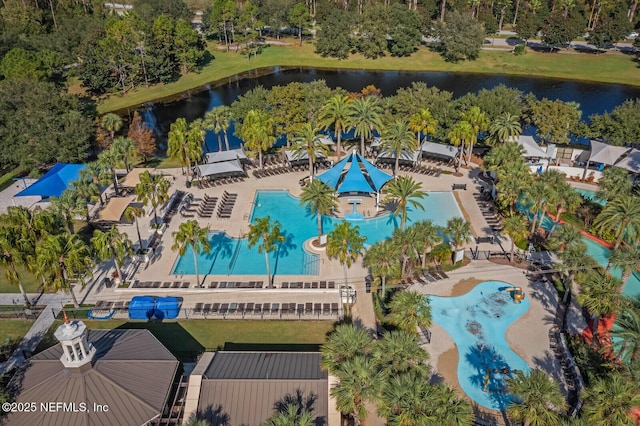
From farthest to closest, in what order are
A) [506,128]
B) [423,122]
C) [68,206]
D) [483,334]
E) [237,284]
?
[423,122] < [506,128] < [68,206] < [237,284] < [483,334]

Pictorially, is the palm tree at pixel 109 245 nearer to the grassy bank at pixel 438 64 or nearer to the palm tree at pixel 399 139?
the palm tree at pixel 399 139

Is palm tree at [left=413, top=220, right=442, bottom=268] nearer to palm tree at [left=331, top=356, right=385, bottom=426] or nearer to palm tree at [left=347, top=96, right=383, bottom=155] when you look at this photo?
palm tree at [left=331, top=356, right=385, bottom=426]

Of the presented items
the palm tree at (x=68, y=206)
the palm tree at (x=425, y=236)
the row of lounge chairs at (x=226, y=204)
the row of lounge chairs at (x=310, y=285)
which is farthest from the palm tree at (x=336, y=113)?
the palm tree at (x=68, y=206)

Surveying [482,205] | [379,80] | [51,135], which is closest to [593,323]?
[482,205]

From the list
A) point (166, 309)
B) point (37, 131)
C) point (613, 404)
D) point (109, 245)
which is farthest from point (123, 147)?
point (613, 404)

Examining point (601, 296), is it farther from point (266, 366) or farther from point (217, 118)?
point (217, 118)

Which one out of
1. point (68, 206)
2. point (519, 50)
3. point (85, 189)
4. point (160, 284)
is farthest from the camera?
point (519, 50)
